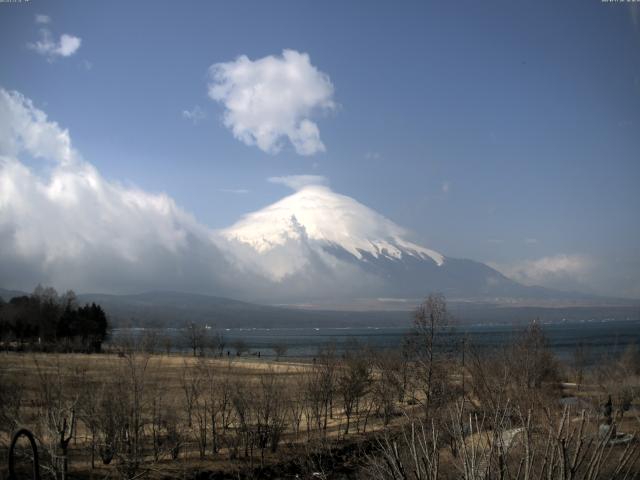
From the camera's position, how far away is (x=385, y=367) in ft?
179

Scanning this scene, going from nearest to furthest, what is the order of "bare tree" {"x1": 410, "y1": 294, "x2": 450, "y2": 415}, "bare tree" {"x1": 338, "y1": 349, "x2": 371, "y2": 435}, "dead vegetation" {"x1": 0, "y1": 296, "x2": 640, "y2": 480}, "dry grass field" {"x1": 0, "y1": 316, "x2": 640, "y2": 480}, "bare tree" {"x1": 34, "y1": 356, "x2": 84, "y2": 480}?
"bare tree" {"x1": 34, "y1": 356, "x2": 84, "y2": 480}
"dead vegetation" {"x1": 0, "y1": 296, "x2": 640, "y2": 480}
"dry grass field" {"x1": 0, "y1": 316, "x2": 640, "y2": 480}
"bare tree" {"x1": 410, "y1": 294, "x2": 450, "y2": 415}
"bare tree" {"x1": 338, "y1": 349, "x2": 371, "y2": 435}

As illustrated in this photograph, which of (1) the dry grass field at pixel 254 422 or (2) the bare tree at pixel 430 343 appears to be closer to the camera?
(1) the dry grass field at pixel 254 422

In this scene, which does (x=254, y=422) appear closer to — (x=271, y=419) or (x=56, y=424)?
(x=271, y=419)

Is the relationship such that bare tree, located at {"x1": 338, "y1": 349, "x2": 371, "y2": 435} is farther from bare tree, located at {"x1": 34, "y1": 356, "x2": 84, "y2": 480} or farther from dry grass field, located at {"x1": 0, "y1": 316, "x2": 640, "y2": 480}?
bare tree, located at {"x1": 34, "y1": 356, "x2": 84, "y2": 480}

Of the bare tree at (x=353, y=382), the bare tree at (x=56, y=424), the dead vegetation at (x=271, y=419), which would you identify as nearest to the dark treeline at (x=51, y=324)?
the bare tree at (x=353, y=382)

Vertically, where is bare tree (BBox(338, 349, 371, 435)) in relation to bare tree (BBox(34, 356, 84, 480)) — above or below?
below

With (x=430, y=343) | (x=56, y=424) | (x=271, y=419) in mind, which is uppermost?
(x=430, y=343)

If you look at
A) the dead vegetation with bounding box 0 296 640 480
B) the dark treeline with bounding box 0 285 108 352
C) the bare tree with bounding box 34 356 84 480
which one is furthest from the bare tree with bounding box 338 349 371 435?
the dark treeline with bounding box 0 285 108 352

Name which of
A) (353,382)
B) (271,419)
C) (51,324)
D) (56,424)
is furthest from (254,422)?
(51,324)

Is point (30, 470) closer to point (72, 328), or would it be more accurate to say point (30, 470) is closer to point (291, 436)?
point (291, 436)

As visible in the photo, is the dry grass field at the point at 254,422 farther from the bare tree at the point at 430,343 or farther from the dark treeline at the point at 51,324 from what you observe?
the dark treeline at the point at 51,324

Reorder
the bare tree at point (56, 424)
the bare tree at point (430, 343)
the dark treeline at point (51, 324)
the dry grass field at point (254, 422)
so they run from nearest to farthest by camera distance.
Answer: the bare tree at point (56, 424)
the dry grass field at point (254, 422)
the bare tree at point (430, 343)
the dark treeline at point (51, 324)

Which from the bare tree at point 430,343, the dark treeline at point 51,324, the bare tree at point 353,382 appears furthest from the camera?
the dark treeline at point 51,324

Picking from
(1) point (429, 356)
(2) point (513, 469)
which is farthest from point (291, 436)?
(2) point (513, 469)
